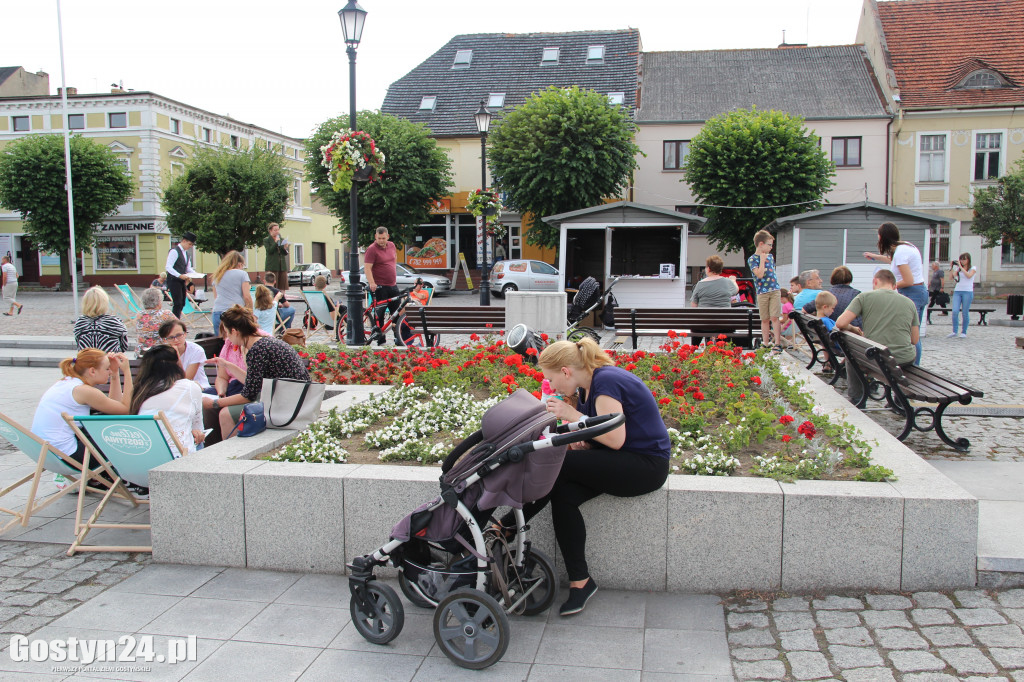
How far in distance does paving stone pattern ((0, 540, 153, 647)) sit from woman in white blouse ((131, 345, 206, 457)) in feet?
2.85

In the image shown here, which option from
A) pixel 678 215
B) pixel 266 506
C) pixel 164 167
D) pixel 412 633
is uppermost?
pixel 164 167

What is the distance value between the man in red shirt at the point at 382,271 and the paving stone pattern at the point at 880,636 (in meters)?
8.70

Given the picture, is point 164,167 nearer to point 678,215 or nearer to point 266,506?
point 678,215

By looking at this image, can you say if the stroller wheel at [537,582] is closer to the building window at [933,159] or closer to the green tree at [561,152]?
the green tree at [561,152]

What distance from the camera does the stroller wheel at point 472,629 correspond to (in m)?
3.39

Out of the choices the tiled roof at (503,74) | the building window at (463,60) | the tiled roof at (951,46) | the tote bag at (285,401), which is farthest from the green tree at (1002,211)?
the tote bag at (285,401)

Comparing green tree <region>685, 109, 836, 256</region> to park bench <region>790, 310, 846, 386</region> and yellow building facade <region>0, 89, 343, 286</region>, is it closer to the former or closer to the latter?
park bench <region>790, 310, 846, 386</region>

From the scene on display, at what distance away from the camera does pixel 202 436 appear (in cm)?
553

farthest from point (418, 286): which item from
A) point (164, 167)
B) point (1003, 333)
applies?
point (164, 167)

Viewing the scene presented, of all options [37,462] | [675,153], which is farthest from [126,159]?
[37,462]

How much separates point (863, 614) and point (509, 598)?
1.73 meters

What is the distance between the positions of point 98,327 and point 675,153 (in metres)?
32.5

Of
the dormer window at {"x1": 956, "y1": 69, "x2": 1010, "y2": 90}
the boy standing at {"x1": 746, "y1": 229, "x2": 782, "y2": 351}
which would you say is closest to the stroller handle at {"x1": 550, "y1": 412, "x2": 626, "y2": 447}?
the boy standing at {"x1": 746, "y1": 229, "x2": 782, "y2": 351}

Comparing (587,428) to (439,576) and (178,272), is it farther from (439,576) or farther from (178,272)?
(178,272)
